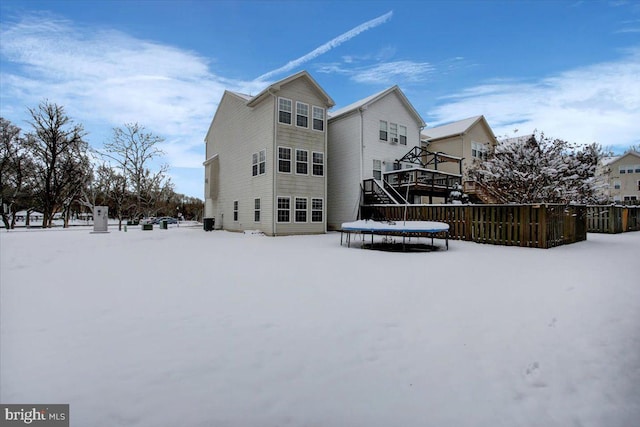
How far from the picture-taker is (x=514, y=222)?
1180 centimetres

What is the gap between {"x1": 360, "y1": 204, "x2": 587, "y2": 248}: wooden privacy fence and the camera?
1125 centimetres

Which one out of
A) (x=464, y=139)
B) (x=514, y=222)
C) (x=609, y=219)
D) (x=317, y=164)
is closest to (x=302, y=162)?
(x=317, y=164)

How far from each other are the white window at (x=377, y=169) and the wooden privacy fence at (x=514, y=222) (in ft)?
19.4

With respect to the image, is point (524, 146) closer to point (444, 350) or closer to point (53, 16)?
point (444, 350)

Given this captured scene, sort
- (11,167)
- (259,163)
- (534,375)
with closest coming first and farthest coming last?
(534,375), (259,163), (11,167)

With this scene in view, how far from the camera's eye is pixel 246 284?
224 inches

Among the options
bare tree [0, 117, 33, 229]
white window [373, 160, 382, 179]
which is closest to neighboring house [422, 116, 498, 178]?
white window [373, 160, 382, 179]

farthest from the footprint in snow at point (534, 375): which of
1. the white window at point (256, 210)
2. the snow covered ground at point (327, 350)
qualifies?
the white window at point (256, 210)

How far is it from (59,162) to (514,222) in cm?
3981

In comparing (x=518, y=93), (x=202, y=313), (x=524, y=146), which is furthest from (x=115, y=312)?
(x=524, y=146)

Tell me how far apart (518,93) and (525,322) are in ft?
37.6

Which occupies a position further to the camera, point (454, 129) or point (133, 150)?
point (133, 150)

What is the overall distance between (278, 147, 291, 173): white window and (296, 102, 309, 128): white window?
72.7 inches

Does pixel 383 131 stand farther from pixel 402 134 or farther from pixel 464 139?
pixel 464 139
